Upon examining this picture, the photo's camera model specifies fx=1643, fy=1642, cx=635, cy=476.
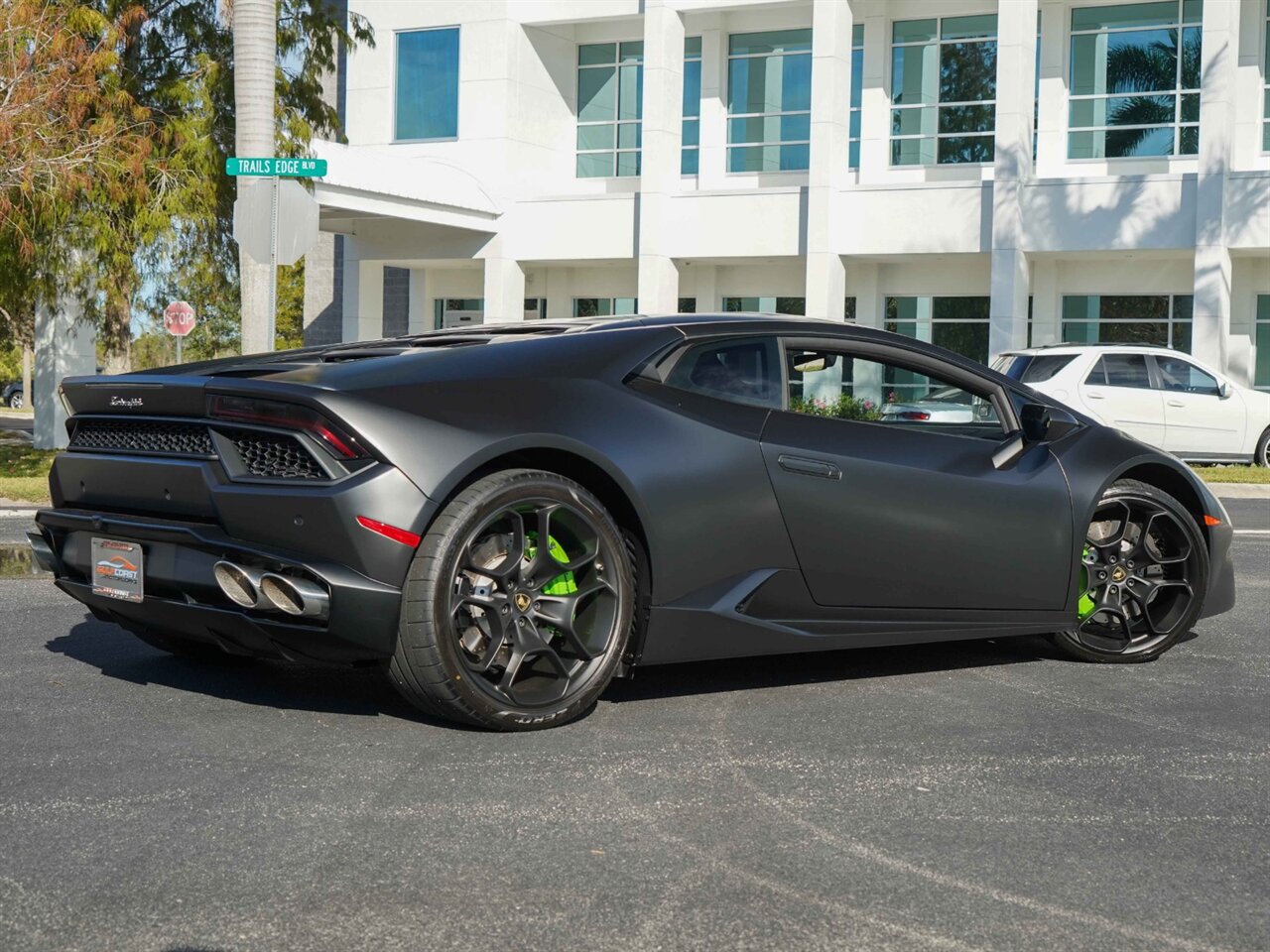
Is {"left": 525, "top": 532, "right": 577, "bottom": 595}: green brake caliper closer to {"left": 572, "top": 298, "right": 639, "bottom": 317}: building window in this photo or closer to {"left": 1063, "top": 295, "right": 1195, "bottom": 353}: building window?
{"left": 1063, "top": 295, "right": 1195, "bottom": 353}: building window

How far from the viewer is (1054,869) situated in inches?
152

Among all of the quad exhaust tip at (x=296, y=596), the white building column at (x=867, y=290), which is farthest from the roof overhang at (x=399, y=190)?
the quad exhaust tip at (x=296, y=596)

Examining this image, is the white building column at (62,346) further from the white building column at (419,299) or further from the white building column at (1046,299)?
the white building column at (1046,299)

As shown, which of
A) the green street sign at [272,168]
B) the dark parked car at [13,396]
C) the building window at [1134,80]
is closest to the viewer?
the green street sign at [272,168]

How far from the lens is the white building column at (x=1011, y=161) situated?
29078 millimetres

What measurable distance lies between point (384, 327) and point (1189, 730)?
3311 centimetres

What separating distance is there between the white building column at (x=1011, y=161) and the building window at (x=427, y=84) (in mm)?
10919

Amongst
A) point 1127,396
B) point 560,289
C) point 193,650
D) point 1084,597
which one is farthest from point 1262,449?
point 193,650

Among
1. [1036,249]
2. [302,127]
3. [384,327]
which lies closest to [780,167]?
[1036,249]

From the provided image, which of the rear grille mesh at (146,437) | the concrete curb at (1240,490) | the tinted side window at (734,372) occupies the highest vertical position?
the tinted side window at (734,372)

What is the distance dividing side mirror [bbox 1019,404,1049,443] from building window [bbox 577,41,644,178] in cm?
2868

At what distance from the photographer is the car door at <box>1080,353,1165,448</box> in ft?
68.5

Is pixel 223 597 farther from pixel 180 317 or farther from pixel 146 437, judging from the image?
pixel 180 317

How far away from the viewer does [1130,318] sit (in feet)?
104
